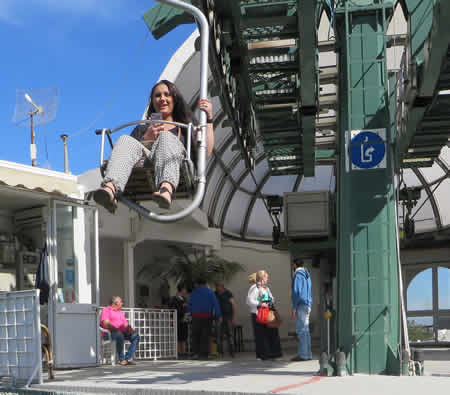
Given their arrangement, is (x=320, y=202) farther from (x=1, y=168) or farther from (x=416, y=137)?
(x=1, y=168)

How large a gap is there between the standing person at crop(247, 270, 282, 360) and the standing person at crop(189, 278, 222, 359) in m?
0.95

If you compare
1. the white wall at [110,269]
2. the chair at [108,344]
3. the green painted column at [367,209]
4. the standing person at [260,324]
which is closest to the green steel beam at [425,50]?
the green painted column at [367,209]

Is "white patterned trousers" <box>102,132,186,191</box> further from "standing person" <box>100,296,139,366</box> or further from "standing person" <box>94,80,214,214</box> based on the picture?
→ "standing person" <box>100,296,139,366</box>

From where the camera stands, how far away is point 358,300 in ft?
27.4

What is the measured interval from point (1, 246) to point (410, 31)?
7852 millimetres

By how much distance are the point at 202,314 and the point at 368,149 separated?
5444 mm

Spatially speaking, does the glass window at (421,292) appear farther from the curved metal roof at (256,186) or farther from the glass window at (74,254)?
the glass window at (74,254)

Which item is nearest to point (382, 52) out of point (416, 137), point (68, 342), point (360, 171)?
point (360, 171)

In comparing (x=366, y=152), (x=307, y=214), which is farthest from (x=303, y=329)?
(x=307, y=214)

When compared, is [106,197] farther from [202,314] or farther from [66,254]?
[202,314]

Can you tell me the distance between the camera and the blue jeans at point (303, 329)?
11.4 meters

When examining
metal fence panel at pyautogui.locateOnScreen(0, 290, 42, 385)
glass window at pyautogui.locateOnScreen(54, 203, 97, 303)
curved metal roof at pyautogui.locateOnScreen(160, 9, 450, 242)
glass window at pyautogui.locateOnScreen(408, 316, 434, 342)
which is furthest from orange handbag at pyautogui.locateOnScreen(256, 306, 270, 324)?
glass window at pyautogui.locateOnScreen(408, 316, 434, 342)

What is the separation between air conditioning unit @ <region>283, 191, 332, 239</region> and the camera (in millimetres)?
18375

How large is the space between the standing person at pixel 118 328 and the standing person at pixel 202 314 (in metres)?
1.27
